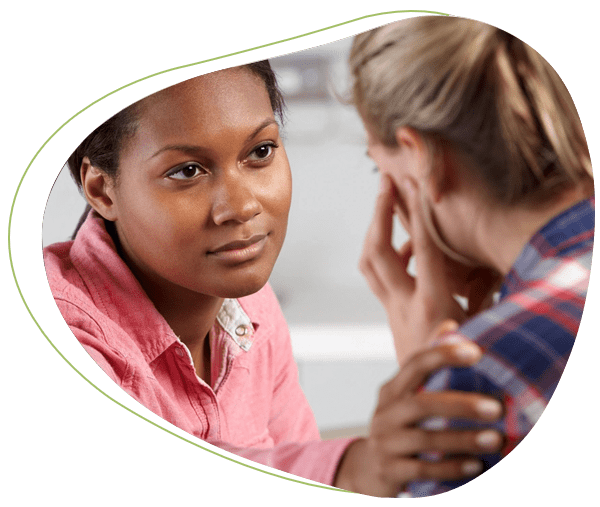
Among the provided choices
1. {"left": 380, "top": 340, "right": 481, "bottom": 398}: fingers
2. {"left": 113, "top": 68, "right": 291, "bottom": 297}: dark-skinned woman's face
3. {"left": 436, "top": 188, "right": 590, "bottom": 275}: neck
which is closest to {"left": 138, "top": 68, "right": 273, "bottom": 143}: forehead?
{"left": 113, "top": 68, "right": 291, "bottom": 297}: dark-skinned woman's face

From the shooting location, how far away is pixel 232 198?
4.44 feet

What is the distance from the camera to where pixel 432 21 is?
4.57ft

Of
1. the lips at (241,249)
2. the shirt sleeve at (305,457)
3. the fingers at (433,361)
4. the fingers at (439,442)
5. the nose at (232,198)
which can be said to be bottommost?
the shirt sleeve at (305,457)

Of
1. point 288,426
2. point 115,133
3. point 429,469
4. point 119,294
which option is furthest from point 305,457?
point 115,133

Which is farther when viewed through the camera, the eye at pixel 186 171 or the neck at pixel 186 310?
the neck at pixel 186 310

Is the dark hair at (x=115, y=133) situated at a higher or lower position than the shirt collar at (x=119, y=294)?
higher

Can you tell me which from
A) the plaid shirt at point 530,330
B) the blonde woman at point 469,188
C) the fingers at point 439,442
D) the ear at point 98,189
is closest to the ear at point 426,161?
the blonde woman at point 469,188

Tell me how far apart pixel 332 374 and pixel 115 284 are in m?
0.42

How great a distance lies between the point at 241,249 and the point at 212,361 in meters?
0.24

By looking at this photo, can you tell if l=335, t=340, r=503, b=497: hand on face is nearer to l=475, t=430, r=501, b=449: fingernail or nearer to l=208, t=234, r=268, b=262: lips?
l=475, t=430, r=501, b=449: fingernail

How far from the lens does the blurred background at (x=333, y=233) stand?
1.38 m

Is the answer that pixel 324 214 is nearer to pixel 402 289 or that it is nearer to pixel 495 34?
pixel 402 289

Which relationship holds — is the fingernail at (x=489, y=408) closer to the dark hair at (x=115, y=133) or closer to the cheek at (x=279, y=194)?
the cheek at (x=279, y=194)

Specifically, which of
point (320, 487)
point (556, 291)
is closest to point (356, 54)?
point (556, 291)
